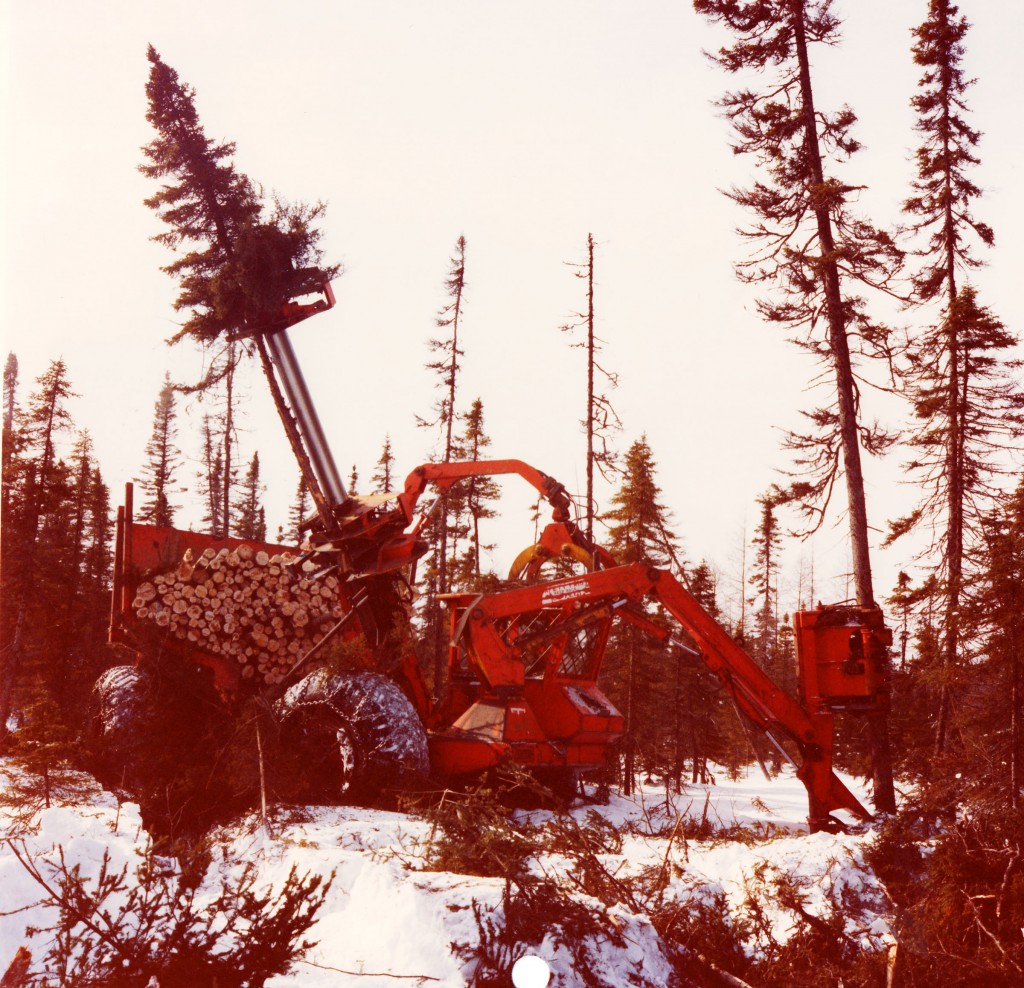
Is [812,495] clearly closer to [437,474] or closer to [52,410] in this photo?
[437,474]

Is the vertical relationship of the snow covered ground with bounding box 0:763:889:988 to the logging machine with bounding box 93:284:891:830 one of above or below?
below

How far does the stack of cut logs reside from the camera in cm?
1145

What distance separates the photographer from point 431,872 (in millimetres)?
6367

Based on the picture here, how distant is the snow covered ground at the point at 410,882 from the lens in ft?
16.2

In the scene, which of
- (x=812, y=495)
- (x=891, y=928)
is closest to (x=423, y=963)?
(x=891, y=928)

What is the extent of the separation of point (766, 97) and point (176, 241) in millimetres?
11203

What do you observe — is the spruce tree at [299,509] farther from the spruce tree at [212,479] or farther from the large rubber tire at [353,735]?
the large rubber tire at [353,735]

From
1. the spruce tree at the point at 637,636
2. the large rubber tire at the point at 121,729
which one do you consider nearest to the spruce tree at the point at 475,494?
→ the spruce tree at the point at 637,636

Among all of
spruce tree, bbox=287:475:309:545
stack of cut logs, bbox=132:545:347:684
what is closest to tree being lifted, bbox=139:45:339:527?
stack of cut logs, bbox=132:545:347:684

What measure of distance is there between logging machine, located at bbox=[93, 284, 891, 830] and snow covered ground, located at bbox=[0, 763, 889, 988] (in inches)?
43.6

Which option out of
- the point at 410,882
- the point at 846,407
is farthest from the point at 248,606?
the point at 846,407

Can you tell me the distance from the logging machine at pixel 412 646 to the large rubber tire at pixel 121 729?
0.03m

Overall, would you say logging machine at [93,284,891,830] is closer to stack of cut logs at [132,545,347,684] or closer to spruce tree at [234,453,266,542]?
stack of cut logs at [132,545,347,684]

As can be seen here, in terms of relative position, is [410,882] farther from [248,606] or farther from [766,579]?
[766,579]
